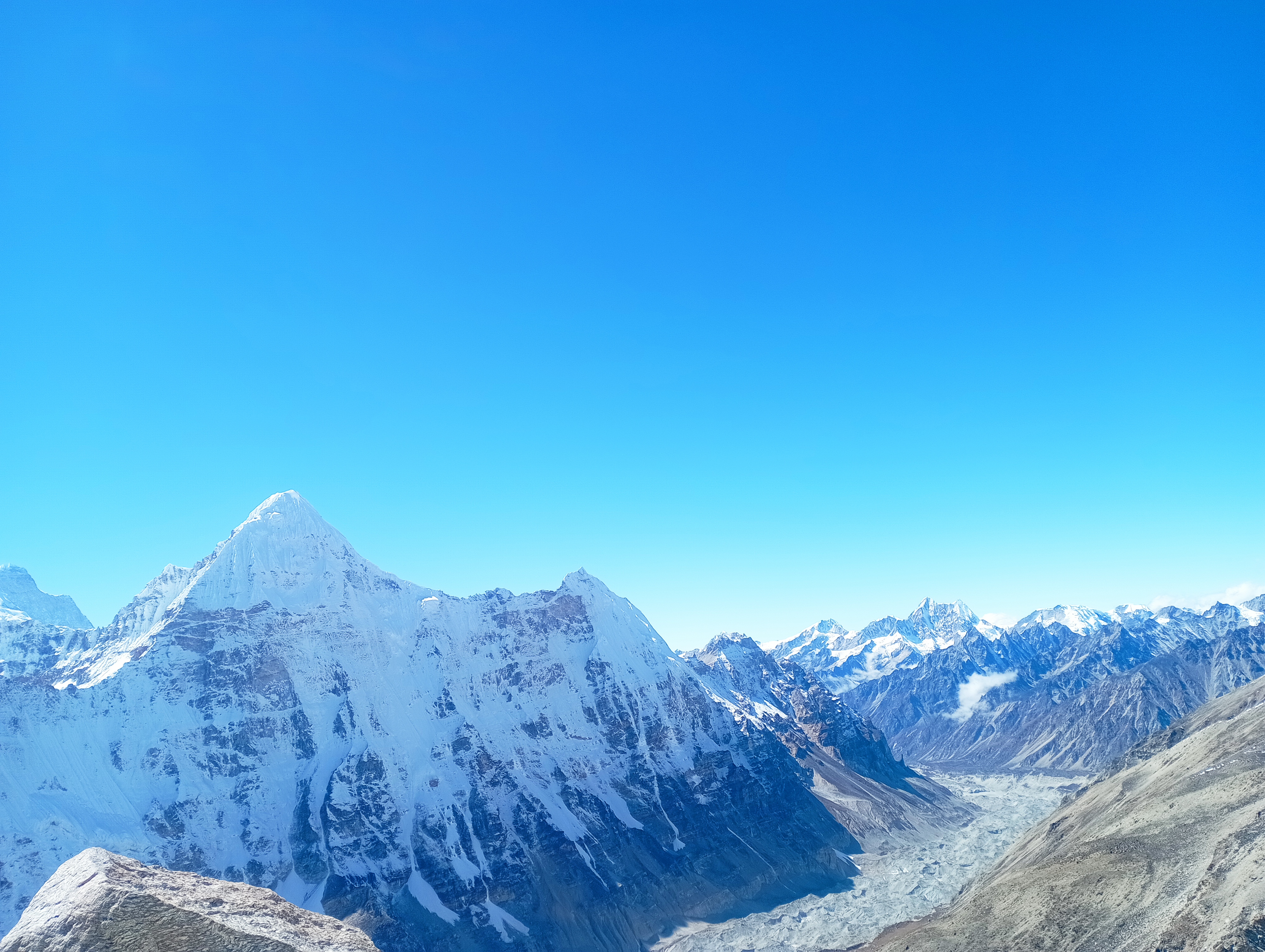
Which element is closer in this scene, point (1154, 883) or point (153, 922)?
point (153, 922)

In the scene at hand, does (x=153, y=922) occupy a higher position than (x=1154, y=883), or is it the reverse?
(x=153, y=922)

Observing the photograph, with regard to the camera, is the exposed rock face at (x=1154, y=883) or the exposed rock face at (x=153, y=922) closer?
the exposed rock face at (x=153, y=922)

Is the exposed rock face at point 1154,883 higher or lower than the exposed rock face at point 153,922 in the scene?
lower

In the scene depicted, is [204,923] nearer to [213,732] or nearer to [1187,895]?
[1187,895]

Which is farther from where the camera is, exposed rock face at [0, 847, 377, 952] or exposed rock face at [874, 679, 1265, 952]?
exposed rock face at [874, 679, 1265, 952]

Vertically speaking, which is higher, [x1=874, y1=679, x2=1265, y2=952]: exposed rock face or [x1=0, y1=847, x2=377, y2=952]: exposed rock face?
[x1=0, y1=847, x2=377, y2=952]: exposed rock face
